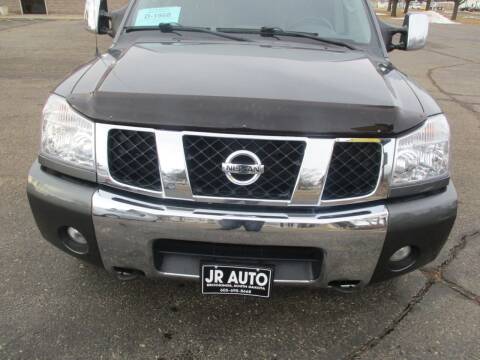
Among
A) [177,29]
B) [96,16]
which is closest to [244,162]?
[177,29]

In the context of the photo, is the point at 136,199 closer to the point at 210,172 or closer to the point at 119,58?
the point at 210,172

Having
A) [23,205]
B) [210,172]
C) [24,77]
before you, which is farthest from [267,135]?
[24,77]

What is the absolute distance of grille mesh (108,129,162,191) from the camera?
1.86 metres

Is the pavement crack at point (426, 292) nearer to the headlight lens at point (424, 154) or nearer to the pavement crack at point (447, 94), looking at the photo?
the headlight lens at point (424, 154)

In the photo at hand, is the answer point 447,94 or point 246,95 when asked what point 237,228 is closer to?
point 246,95

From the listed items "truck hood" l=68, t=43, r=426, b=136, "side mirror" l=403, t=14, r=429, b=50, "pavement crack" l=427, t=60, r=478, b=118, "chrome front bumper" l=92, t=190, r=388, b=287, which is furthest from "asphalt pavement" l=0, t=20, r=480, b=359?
"pavement crack" l=427, t=60, r=478, b=118

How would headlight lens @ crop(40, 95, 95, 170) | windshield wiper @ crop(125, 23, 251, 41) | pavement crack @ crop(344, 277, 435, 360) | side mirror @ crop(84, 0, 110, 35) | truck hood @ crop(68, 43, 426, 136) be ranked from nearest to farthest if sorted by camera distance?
truck hood @ crop(68, 43, 426, 136)
headlight lens @ crop(40, 95, 95, 170)
pavement crack @ crop(344, 277, 435, 360)
windshield wiper @ crop(125, 23, 251, 41)
side mirror @ crop(84, 0, 110, 35)

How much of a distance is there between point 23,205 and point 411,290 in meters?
2.84

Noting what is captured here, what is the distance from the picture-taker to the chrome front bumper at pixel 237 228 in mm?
1846

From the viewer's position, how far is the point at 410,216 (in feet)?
6.35

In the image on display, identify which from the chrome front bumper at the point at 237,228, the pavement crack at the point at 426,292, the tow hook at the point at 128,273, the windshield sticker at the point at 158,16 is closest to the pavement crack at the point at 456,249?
the pavement crack at the point at 426,292

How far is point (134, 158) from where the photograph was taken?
74.3 inches

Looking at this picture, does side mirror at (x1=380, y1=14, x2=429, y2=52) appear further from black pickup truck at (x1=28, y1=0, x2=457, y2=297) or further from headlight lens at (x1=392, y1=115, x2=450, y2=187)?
headlight lens at (x1=392, y1=115, x2=450, y2=187)

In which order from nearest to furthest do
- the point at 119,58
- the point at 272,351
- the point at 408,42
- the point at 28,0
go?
the point at 272,351 → the point at 119,58 → the point at 408,42 → the point at 28,0
